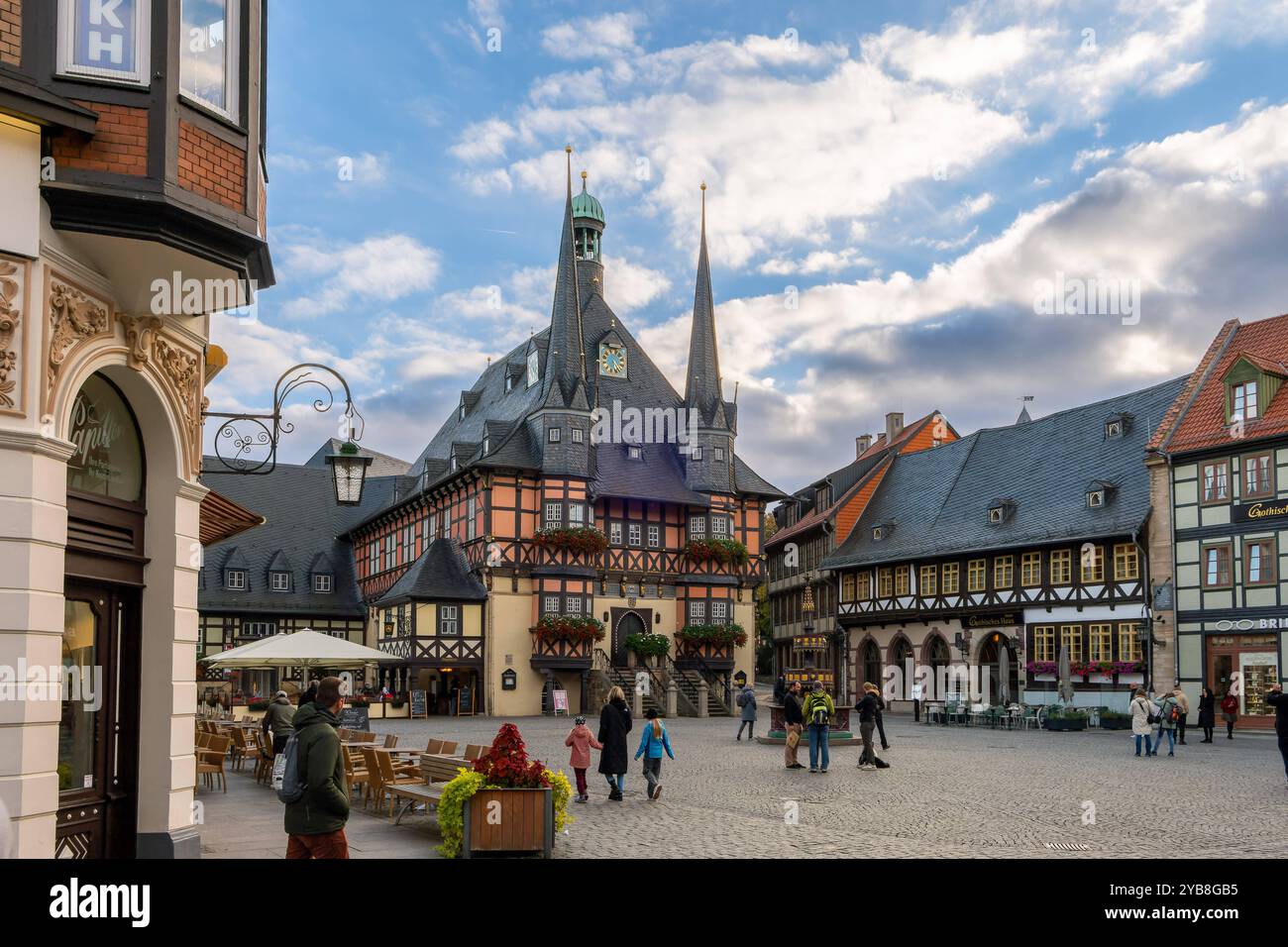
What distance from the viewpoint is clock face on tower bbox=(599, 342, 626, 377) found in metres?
55.7

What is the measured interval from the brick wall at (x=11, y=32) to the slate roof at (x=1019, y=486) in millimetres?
36784

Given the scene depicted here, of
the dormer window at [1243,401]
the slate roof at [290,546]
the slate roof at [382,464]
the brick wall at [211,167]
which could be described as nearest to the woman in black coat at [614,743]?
the brick wall at [211,167]

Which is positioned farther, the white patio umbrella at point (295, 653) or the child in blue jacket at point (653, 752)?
the white patio umbrella at point (295, 653)

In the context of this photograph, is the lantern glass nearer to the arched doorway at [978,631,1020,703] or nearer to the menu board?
the menu board

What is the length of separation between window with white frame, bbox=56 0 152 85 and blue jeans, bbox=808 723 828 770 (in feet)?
54.9

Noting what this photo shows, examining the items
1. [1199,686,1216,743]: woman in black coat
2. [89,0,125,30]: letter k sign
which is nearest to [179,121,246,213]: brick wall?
[89,0,125,30]: letter k sign

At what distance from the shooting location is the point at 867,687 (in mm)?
25016

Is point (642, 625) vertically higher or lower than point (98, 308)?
lower

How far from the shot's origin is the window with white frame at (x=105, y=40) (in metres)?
9.16

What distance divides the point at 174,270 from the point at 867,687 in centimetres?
1806

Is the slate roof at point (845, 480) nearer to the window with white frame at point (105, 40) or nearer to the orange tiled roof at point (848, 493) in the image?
the orange tiled roof at point (848, 493)

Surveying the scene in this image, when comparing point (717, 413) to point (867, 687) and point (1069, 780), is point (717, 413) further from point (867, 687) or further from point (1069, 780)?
point (1069, 780)
